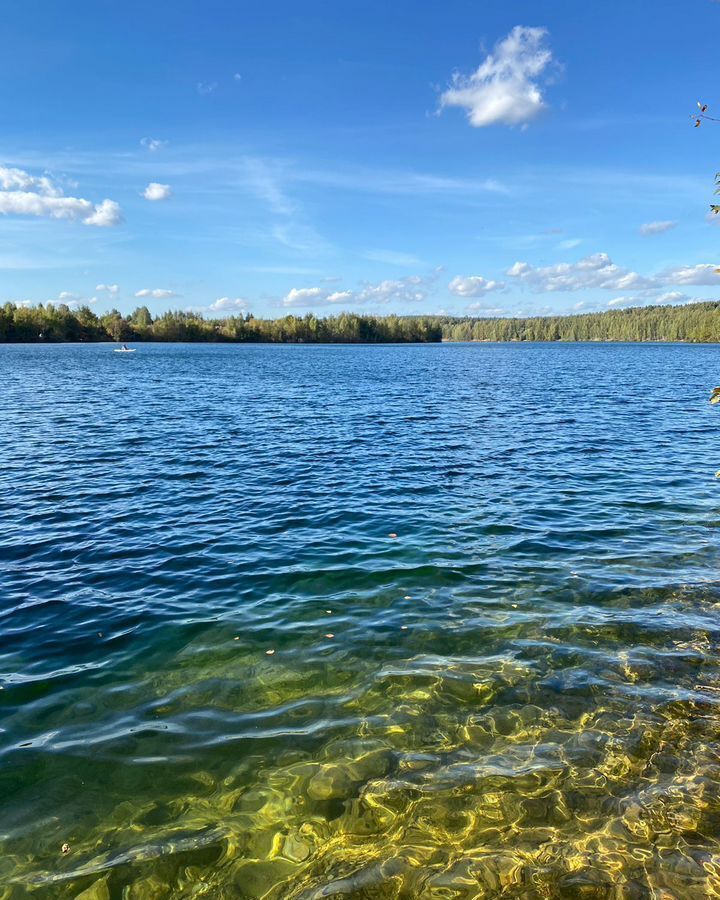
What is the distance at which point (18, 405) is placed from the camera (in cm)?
4353

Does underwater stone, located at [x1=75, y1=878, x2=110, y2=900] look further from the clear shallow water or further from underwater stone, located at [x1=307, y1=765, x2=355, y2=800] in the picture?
underwater stone, located at [x1=307, y1=765, x2=355, y2=800]

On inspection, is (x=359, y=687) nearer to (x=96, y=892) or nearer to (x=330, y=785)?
(x=330, y=785)

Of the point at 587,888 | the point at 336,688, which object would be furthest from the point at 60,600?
the point at 587,888

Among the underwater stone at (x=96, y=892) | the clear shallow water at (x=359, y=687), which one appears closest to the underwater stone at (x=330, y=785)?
the clear shallow water at (x=359, y=687)

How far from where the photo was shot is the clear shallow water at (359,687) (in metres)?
5.74

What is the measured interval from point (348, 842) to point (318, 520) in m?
11.2

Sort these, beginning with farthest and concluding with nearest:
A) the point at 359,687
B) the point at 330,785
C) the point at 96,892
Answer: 1. the point at 359,687
2. the point at 330,785
3. the point at 96,892

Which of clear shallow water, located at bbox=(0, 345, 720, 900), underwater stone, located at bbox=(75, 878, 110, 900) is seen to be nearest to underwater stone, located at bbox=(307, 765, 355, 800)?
clear shallow water, located at bbox=(0, 345, 720, 900)

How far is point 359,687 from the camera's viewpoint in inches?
344

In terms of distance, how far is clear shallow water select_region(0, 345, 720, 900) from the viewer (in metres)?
5.74

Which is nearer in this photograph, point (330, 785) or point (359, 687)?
point (330, 785)

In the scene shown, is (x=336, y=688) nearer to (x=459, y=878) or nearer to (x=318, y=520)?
(x=459, y=878)

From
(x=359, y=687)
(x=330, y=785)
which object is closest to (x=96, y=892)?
(x=330, y=785)

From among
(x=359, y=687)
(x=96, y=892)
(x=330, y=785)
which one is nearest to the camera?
(x=96, y=892)
